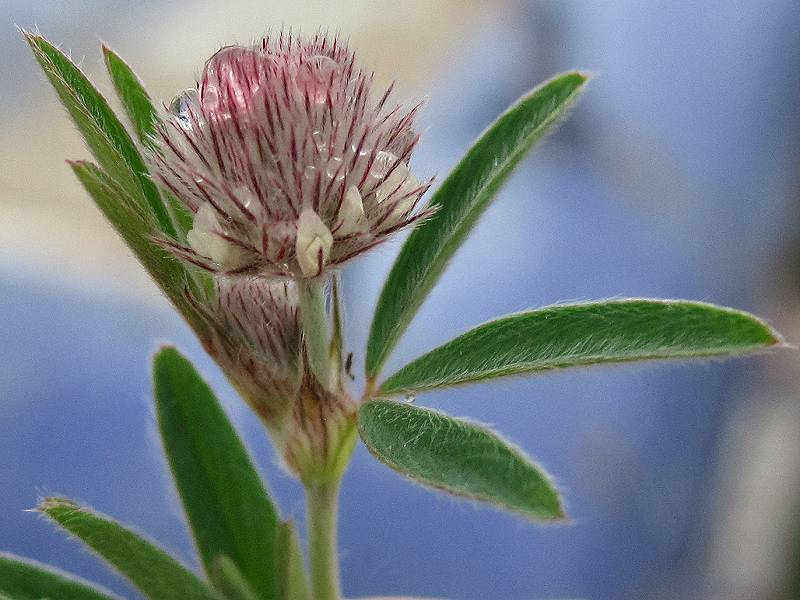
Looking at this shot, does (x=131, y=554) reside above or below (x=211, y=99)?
below

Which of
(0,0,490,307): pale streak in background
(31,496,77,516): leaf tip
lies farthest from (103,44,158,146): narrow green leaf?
(0,0,490,307): pale streak in background

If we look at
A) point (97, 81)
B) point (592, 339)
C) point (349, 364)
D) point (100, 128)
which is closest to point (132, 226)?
point (100, 128)

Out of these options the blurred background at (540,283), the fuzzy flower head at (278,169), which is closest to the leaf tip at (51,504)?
the fuzzy flower head at (278,169)

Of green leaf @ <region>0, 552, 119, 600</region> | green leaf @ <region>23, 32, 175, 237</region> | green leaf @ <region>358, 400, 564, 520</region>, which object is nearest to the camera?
green leaf @ <region>358, 400, 564, 520</region>

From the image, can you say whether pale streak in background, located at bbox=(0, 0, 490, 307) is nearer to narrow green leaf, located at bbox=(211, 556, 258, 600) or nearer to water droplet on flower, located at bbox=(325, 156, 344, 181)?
narrow green leaf, located at bbox=(211, 556, 258, 600)

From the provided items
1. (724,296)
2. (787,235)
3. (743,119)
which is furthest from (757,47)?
(724,296)

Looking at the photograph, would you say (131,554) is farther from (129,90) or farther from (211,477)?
(129,90)
